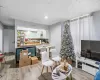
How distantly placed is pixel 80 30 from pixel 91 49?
1260 mm

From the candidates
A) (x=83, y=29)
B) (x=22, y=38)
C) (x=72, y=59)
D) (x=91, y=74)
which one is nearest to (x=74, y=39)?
(x=83, y=29)

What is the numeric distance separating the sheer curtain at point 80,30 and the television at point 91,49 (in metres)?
0.51

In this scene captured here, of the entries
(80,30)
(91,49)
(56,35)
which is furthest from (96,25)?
(56,35)

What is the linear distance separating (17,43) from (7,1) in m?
2.81

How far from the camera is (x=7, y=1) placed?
237 cm

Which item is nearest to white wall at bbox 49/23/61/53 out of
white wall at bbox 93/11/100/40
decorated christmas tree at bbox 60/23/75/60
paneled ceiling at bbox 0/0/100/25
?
decorated christmas tree at bbox 60/23/75/60

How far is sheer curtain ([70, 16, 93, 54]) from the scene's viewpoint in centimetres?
350

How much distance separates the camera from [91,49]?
3.00m

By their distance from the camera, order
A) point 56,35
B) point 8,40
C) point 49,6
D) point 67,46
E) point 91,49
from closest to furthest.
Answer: point 49,6, point 91,49, point 67,46, point 56,35, point 8,40

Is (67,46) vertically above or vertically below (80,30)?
below

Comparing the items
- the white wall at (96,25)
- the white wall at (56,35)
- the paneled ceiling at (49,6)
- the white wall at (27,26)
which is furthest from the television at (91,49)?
the white wall at (27,26)

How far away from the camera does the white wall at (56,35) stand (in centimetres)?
508

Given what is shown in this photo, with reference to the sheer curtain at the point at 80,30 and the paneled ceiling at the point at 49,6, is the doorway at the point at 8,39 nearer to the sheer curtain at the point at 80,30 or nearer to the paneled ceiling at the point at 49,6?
the paneled ceiling at the point at 49,6

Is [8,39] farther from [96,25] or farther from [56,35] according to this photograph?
[96,25]
